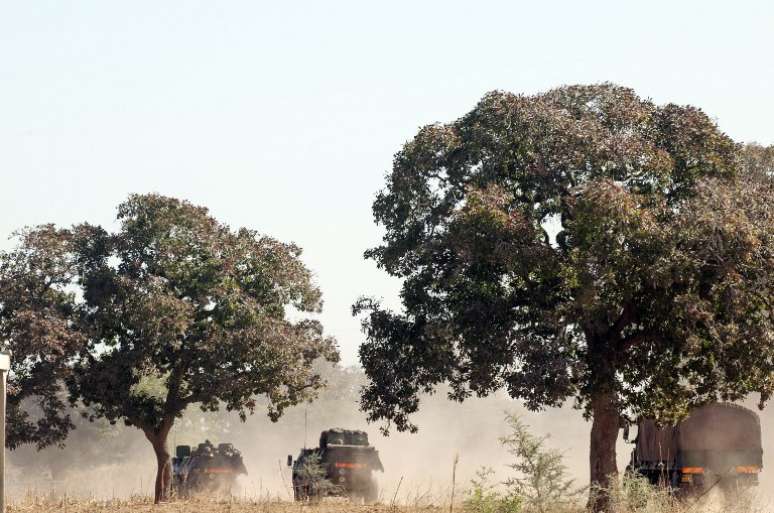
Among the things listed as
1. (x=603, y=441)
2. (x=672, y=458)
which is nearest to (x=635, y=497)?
(x=603, y=441)

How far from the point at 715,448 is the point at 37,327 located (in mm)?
19923

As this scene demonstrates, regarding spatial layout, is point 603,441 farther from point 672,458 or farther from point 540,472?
point 540,472

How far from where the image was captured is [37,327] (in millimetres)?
33188

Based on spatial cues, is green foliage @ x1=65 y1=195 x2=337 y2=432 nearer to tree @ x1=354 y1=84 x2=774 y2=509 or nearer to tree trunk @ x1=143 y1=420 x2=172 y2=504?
tree trunk @ x1=143 y1=420 x2=172 y2=504

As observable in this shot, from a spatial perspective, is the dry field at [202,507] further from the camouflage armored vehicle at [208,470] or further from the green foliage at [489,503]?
the camouflage armored vehicle at [208,470]

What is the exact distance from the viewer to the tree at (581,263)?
969 inches

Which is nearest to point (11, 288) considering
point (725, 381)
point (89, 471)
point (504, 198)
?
point (504, 198)

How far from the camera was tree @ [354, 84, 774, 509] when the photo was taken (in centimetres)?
2462

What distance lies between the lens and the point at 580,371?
2594 cm

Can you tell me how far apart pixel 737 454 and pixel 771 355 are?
954cm

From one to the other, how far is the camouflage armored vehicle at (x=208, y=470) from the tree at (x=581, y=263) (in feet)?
47.9

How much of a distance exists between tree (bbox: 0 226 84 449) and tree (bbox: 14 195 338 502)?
108 mm

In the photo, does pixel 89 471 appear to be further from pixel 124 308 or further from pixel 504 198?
pixel 504 198

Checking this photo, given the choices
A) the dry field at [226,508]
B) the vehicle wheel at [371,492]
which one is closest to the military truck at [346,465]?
the vehicle wheel at [371,492]
